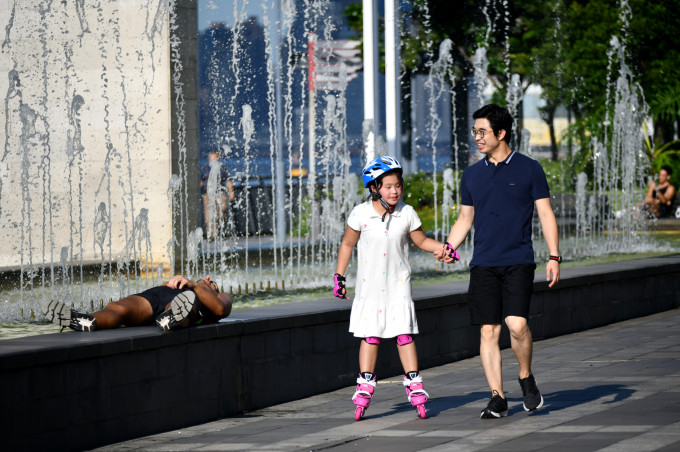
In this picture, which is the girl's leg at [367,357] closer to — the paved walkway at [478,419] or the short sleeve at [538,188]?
the paved walkway at [478,419]

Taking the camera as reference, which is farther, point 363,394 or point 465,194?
point 465,194

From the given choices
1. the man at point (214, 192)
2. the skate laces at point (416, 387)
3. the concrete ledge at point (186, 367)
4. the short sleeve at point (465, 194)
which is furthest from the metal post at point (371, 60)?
the skate laces at point (416, 387)

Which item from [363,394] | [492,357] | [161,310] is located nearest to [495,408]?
[492,357]

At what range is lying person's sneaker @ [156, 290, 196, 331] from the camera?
732 centimetres

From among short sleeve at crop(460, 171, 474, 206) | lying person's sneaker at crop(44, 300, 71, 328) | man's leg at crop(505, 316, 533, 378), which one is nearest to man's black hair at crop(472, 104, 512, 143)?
short sleeve at crop(460, 171, 474, 206)

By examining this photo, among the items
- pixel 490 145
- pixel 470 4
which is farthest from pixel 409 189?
pixel 490 145

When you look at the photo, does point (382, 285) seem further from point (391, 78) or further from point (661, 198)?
point (661, 198)

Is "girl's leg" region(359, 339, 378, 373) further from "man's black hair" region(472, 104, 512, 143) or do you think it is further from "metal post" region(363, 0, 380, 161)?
"metal post" region(363, 0, 380, 161)

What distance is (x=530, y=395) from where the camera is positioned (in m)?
7.58

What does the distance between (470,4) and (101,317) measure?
3948 centimetres

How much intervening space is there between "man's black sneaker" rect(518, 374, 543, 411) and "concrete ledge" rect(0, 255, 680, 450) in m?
1.58

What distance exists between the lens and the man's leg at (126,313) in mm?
7430

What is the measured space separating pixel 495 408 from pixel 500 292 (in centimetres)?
66

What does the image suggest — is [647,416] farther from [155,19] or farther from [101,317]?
[155,19]
